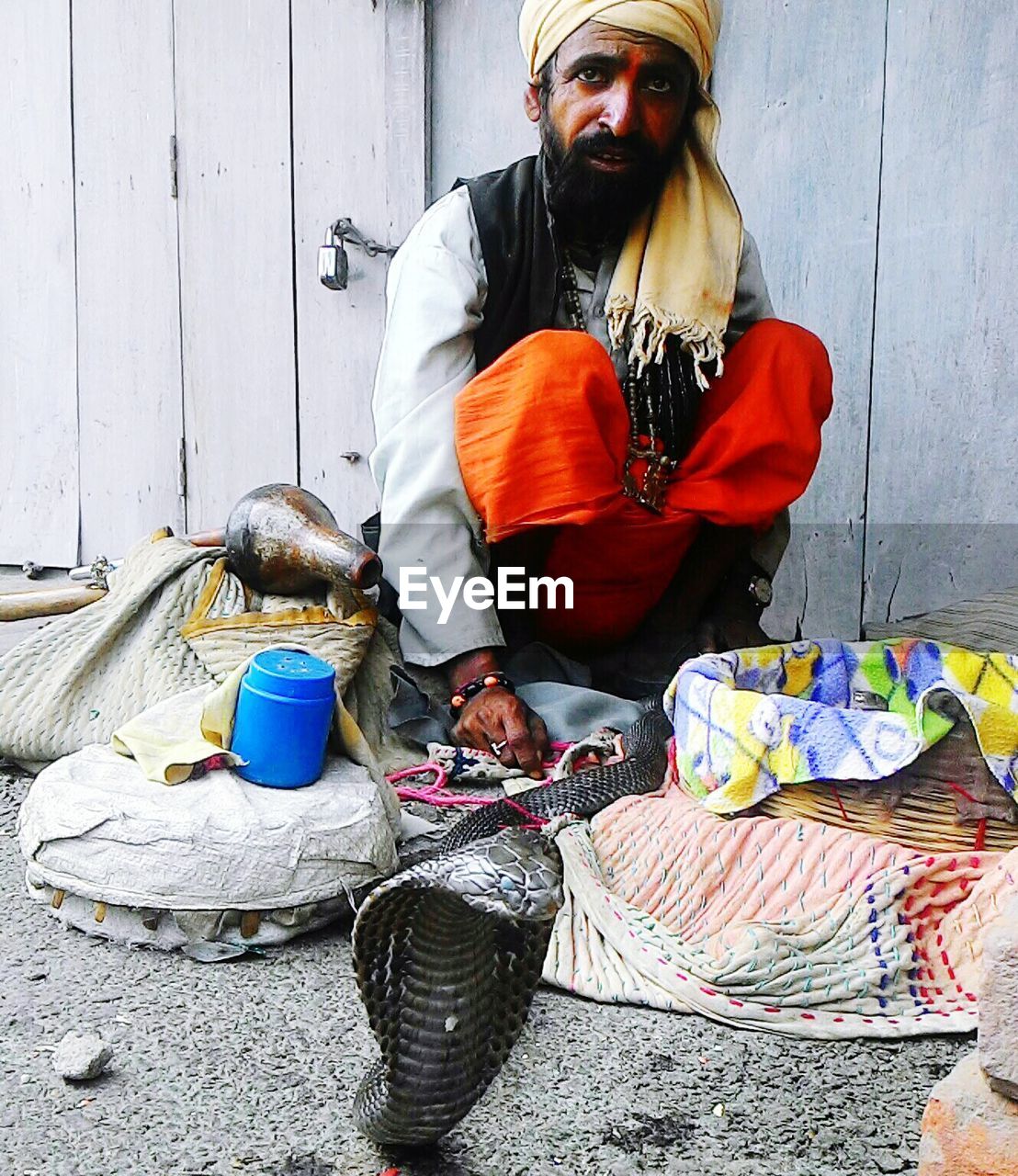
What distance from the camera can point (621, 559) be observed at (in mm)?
2547

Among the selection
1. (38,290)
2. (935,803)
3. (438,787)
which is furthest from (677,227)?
(38,290)

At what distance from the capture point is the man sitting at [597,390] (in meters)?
2.35

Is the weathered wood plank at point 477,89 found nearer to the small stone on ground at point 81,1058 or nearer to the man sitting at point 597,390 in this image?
the man sitting at point 597,390

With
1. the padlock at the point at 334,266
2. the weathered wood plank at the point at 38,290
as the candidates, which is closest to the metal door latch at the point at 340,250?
the padlock at the point at 334,266

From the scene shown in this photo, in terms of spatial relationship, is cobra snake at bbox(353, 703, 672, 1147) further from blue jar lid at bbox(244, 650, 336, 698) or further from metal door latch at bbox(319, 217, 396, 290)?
metal door latch at bbox(319, 217, 396, 290)

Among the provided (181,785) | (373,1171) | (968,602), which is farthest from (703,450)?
(373,1171)

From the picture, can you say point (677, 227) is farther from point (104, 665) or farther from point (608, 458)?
point (104, 665)

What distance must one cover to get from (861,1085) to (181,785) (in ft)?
2.96

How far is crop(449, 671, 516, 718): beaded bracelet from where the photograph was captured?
2391mm

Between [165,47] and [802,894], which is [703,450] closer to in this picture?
[802,894]

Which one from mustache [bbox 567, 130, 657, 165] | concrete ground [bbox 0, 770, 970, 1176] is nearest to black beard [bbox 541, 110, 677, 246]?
mustache [bbox 567, 130, 657, 165]

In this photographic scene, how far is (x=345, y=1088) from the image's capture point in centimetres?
128

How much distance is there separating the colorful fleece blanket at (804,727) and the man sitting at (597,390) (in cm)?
43

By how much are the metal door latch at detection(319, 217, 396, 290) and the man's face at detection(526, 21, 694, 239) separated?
3.19 feet
